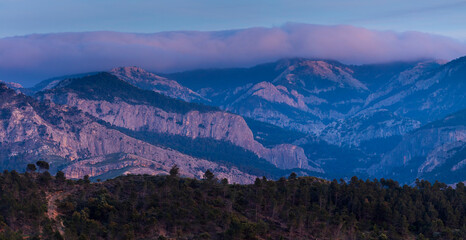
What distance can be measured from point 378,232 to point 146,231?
76.6 meters

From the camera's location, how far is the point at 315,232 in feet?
570

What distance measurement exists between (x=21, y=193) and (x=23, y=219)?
27.7 meters

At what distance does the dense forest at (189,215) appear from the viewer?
153 m

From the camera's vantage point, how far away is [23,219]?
15388cm

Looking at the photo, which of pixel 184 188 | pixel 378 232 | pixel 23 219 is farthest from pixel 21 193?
pixel 378 232

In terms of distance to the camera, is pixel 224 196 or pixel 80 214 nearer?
pixel 80 214

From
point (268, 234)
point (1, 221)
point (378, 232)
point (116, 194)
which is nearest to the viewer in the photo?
point (1, 221)

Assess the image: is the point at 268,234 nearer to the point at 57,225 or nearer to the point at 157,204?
the point at 157,204

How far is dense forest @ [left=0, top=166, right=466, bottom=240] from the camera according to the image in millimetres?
152750

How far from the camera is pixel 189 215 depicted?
173 metres

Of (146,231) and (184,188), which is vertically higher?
(184,188)

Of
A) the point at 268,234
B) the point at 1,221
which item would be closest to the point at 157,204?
the point at 268,234

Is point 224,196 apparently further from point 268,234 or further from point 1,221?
point 1,221

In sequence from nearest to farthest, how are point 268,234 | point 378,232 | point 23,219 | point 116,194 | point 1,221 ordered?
1. point 1,221
2. point 23,219
3. point 268,234
4. point 378,232
5. point 116,194
